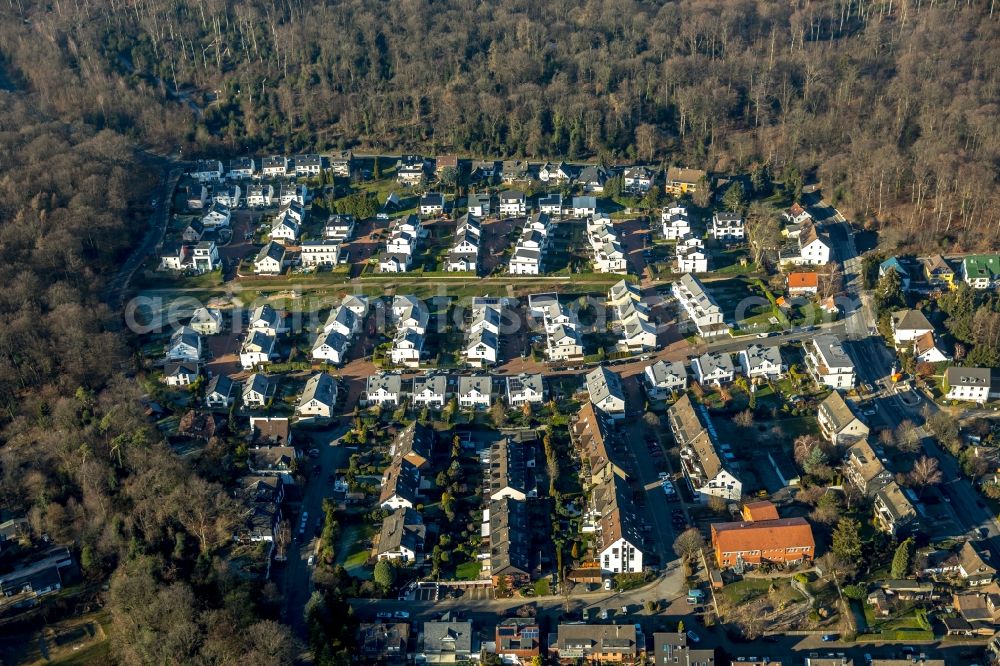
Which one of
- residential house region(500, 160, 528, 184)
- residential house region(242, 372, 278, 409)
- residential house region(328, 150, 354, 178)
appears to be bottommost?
residential house region(242, 372, 278, 409)

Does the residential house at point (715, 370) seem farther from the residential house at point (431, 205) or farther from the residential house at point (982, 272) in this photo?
the residential house at point (431, 205)

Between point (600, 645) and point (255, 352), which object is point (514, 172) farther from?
point (600, 645)

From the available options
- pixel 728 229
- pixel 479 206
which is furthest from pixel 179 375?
pixel 728 229

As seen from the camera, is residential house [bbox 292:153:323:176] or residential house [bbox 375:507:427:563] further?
residential house [bbox 292:153:323:176]

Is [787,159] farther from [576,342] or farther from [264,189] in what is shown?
[264,189]

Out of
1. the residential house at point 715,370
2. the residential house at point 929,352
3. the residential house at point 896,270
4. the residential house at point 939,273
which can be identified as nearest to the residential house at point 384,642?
the residential house at point 715,370

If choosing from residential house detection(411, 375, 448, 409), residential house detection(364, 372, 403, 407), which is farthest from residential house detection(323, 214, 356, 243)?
residential house detection(411, 375, 448, 409)

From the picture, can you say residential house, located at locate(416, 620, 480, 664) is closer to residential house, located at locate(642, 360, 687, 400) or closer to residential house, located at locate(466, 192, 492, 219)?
residential house, located at locate(642, 360, 687, 400)
